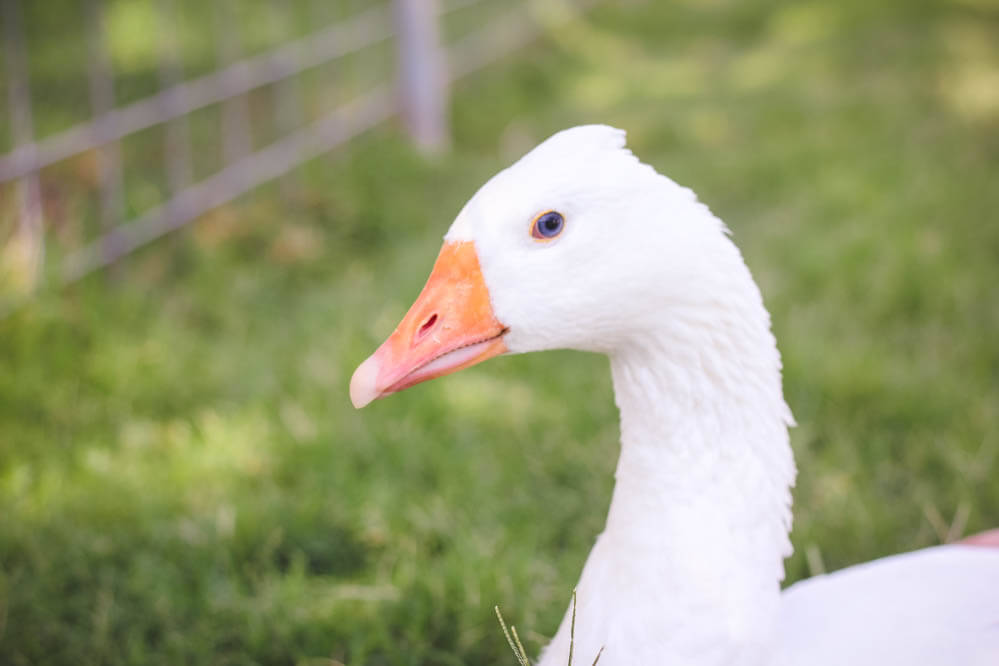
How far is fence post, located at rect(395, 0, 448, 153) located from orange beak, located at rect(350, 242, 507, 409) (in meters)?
3.65

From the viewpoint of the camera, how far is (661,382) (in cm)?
147

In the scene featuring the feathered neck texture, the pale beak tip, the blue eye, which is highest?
the blue eye

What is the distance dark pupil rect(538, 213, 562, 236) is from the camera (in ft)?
4.43

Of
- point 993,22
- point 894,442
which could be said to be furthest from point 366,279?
point 993,22

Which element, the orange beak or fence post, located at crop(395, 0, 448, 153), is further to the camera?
fence post, located at crop(395, 0, 448, 153)

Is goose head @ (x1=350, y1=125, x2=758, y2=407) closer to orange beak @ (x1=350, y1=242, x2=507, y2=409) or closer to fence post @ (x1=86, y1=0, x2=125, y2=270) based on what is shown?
orange beak @ (x1=350, y1=242, x2=507, y2=409)

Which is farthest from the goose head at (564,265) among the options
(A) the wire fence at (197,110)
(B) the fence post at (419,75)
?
(B) the fence post at (419,75)

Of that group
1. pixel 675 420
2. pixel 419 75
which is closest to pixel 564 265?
pixel 675 420

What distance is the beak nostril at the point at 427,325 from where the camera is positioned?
1412 mm

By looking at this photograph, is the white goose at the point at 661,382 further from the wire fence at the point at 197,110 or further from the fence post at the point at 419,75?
the fence post at the point at 419,75

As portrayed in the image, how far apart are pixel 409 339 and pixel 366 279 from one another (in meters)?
2.27

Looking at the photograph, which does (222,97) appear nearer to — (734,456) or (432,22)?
(432,22)

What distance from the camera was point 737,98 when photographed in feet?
18.5

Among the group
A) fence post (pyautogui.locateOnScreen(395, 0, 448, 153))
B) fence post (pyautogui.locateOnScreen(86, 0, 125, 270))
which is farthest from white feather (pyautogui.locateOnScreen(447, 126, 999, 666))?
fence post (pyautogui.locateOnScreen(395, 0, 448, 153))
